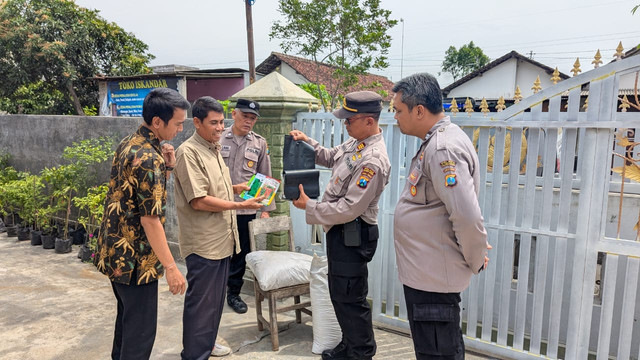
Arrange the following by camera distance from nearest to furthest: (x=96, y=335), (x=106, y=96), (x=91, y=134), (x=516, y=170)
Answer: (x=516, y=170)
(x=96, y=335)
(x=91, y=134)
(x=106, y=96)

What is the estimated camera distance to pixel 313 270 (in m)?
3.15

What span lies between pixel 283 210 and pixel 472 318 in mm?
1971

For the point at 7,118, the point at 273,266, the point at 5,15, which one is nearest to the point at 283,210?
the point at 273,266

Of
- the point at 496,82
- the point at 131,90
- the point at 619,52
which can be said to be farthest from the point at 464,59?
the point at 619,52

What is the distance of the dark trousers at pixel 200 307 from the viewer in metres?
2.69

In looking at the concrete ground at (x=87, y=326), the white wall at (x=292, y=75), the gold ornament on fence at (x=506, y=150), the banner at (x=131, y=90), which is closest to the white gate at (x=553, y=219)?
the gold ornament on fence at (x=506, y=150)

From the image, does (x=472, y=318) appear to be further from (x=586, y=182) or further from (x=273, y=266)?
(x=273, y=266)

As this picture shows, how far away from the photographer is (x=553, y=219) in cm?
334

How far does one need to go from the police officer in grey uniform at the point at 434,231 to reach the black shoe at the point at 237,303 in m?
2.15

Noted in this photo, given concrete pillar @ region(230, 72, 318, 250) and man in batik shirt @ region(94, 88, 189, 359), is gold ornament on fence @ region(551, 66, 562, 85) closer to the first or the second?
concrete pillar @ region(230, 72, 318, 250)

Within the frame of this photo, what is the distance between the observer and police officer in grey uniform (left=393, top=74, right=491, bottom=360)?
1.91 m

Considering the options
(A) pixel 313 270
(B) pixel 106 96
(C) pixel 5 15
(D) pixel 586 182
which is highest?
(C) pixel 5 15

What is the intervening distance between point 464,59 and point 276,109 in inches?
2120

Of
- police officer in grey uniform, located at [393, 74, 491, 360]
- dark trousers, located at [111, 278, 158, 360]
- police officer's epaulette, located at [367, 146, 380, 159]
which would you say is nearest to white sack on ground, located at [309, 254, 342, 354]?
police officer's epaulette, located at [367, 146, 380, 159]
